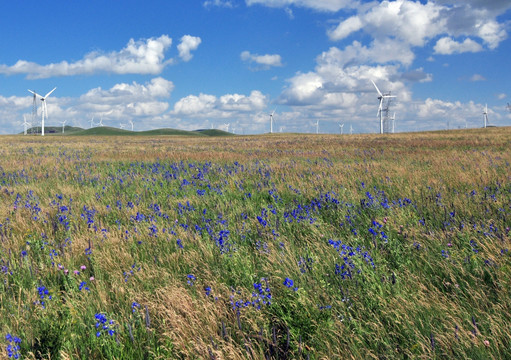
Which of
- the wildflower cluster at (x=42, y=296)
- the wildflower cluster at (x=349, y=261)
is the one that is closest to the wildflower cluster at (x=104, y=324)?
the wildflower cluster at (x=42, y=296)

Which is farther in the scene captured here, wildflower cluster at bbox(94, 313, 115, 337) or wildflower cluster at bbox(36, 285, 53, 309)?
wildflower cluster at bbox(36, 285, 53, 309)

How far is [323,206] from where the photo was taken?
5758mm

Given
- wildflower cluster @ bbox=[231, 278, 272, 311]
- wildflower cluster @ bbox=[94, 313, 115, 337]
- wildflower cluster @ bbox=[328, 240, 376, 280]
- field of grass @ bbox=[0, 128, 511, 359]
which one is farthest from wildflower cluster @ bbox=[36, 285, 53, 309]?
wildflower cluster @ bbox=[328, 240, 376, 280]

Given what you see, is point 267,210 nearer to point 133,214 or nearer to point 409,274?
point 133,214

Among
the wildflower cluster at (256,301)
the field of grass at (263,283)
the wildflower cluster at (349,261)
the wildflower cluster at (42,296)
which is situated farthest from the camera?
the wildflower cluster at (349,261)

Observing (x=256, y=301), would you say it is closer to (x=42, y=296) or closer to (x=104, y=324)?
(x=104, y=324)

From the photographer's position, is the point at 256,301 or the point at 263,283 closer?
the point at 256,301

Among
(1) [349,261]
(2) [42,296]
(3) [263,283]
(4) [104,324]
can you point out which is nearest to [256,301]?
(3) [263,283]

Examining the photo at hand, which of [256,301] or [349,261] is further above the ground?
[349,261]

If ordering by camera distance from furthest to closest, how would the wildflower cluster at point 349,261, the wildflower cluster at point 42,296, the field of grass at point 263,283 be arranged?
the wildflower cluster at point 349,261 → the wildflower cluster at point 42,296 → the field of grass at point 263,283

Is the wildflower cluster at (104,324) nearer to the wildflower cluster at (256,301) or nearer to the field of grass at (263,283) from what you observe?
the field of grass at (263,283)

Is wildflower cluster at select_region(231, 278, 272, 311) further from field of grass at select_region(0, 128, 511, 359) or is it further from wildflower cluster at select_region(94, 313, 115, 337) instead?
wildflower cluster at select_region(94, 313, 115, 337)

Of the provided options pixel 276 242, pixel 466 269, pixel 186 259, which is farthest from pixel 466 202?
pixel 186 259

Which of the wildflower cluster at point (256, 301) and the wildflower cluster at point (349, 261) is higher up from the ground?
the wildflower cluster at point (349, 261)
